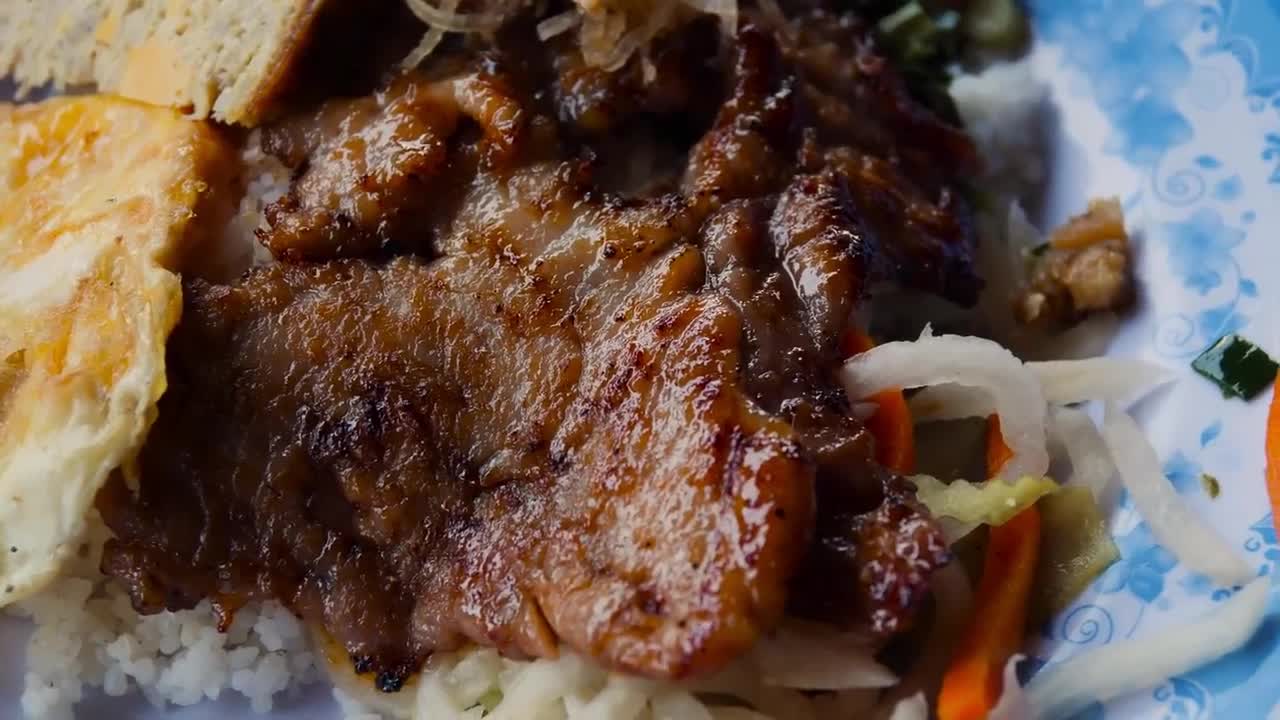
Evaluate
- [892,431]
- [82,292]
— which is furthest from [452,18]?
[892,431]

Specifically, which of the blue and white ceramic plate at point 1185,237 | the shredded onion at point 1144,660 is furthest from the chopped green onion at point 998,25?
the shredded onion at point 1144,660

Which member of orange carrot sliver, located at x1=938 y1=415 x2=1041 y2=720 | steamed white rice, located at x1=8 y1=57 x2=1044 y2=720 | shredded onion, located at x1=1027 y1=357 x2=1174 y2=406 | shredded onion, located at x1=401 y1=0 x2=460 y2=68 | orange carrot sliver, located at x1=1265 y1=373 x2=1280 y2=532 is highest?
shredded onion, located at x1=401 y1=0 x2=460 y2=68

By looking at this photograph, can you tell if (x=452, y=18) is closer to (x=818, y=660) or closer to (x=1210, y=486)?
(x=818, y=660)

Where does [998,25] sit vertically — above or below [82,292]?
above

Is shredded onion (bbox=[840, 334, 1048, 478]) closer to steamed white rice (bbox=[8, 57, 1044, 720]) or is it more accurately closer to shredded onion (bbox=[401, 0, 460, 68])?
steamed white rice (bbox=[8, 57, 1044, 720])

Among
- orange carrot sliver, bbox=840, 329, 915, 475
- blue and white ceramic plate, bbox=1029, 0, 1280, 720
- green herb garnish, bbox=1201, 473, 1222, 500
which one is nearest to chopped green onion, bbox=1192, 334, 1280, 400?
blue and white ceramic plate, bbox=1029, 0, 1280, 720
